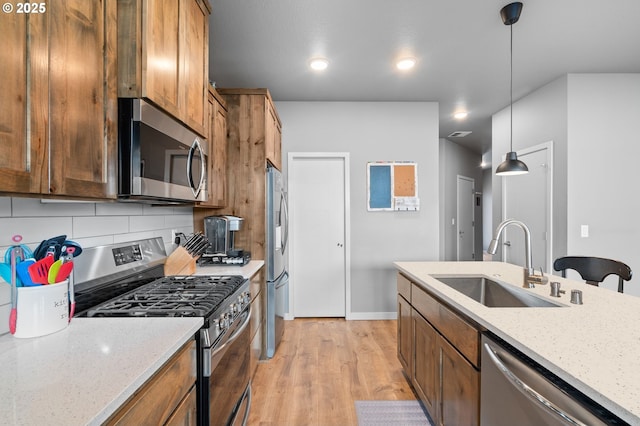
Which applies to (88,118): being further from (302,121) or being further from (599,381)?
(302,121)

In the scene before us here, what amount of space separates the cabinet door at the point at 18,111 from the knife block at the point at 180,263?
1226 mm

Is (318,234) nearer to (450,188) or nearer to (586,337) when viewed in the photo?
(586,337)

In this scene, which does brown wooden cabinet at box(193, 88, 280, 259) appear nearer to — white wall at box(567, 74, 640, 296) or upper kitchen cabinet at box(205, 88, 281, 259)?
upper kitchen cabinet at box(205, 88, 281, 259)

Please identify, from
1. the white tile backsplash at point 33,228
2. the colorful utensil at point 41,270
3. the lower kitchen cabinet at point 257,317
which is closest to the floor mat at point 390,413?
the lower kitchen cabinet at point 257,317

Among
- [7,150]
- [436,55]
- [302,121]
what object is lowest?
[7,150]

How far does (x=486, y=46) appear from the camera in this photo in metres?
2.51

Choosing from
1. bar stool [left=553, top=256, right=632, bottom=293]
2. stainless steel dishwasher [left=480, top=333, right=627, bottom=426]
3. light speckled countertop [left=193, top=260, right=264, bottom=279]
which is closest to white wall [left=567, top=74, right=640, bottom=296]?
bar stool [left=553, top=256, right=632, bottom=293]

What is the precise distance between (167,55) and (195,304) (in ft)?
3.54

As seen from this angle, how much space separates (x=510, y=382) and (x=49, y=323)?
60.1 inches

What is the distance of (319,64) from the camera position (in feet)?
9.05

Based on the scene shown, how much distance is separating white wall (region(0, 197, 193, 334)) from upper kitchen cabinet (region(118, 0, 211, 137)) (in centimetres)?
56

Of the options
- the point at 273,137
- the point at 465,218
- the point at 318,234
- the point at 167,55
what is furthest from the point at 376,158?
the point at 465,218

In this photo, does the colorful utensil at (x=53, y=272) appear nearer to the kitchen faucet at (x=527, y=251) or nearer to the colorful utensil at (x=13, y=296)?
the colorful utensil at (x=13, y=296)

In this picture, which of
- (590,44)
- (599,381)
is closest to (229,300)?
(599,381)
